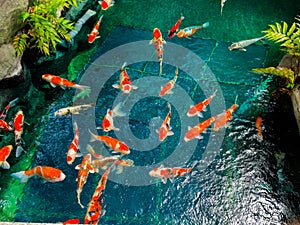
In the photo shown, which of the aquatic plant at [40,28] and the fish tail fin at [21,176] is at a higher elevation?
the aquatic plant at [40,28]

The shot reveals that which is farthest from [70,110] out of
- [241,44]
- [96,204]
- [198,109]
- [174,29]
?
[241,44]

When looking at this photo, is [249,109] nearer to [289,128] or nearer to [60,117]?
[289,128]

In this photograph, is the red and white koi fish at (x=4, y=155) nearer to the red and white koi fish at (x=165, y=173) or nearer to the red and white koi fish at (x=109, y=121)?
the red and white koi fish at (x=109, y=121)

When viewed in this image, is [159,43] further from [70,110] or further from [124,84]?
[70,110]

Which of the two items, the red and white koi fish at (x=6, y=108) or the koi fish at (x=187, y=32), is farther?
the koi fish at (x=187, y=32)

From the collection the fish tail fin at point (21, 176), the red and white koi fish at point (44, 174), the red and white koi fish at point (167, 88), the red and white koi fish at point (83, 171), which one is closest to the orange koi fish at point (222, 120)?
the red and white koi fish at point (167, 88)

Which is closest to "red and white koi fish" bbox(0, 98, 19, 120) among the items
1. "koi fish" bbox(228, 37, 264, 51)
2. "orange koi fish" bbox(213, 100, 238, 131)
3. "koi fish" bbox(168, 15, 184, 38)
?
"koi fish" bbox(168, 15, 184, 38)

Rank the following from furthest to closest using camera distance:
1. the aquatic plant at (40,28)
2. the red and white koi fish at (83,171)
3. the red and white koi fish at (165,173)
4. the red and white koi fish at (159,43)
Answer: the red and white koi fish at (159,43)
the aquatic plant at (40,28)
the red and white koi fish at (165,173)
the red and white koi fish at (83,171)
